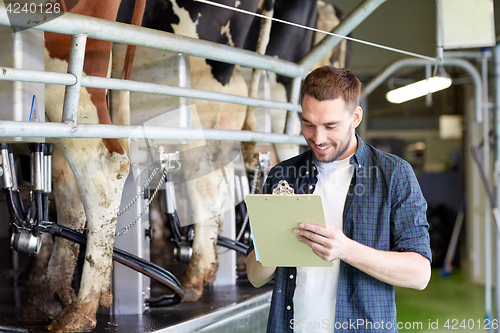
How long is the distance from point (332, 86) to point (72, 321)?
103 cm

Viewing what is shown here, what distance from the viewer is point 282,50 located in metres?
2.60

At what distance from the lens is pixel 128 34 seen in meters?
1.17

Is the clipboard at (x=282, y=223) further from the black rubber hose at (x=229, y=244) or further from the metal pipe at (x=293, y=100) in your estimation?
the black rubber hose at (x=229, y=244)

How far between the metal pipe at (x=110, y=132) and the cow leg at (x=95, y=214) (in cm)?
27

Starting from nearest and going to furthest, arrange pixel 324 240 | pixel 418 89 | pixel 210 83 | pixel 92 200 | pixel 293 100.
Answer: pixel 324 240 → pixel 92 200 → pixel 293 100 → pixel 210 83 → pixel 418 89

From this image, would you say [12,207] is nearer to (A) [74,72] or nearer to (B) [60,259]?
(B) [60,259]

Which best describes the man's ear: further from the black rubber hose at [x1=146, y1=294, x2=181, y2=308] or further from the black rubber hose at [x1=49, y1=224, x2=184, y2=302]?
the black rubber hose at [x1=146, y1=294, x2=181, y2=308]

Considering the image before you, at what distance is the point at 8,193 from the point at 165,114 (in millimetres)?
537

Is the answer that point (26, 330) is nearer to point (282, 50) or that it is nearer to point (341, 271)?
point (341, 271)

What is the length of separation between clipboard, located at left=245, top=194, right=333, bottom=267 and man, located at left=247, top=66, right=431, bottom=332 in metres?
0.12

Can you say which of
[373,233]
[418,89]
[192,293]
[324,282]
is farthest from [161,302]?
[418,89]

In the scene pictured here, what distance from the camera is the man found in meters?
1.02

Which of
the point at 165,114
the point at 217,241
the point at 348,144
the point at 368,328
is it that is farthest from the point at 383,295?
the point at 217,241

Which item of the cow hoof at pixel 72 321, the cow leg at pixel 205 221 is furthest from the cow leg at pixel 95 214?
the cow leg at pixel 205 221
